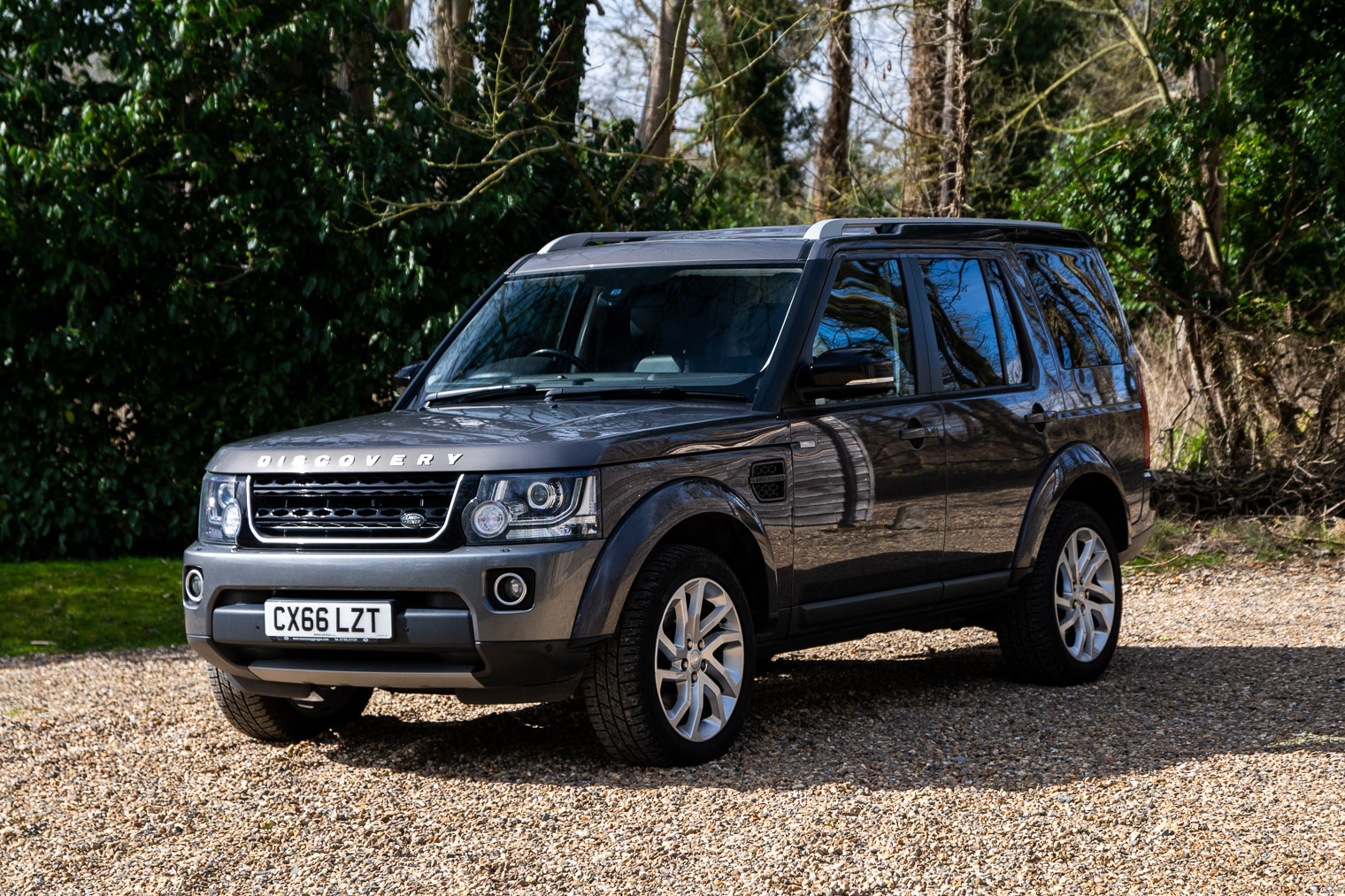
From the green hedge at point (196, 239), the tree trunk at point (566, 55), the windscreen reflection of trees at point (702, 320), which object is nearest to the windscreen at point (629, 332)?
the windscreen reflection of trees at point (702, 320)

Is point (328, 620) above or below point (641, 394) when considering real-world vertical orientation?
below

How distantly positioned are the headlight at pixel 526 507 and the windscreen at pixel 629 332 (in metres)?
0.96

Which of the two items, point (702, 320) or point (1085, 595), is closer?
point (702, 320)

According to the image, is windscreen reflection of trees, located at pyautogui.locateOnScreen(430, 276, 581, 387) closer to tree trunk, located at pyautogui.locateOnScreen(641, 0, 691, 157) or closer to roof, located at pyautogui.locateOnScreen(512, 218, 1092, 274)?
roof, located at pyautogui.locateOnScreen(512, 218, 1092, 274)

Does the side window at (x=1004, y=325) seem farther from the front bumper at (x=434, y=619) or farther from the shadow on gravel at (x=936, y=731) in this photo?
the front bumper at (x=434, y=619)

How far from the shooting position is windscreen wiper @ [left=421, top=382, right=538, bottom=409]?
609 cm

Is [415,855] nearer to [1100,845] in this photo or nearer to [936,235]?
[1100,845]

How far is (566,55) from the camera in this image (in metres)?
13.7

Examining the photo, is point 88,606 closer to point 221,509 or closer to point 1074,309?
point 221,509

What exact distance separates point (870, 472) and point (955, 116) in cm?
935

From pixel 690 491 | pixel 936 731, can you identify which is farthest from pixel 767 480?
pixel 936 731

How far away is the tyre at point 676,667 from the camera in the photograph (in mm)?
5199

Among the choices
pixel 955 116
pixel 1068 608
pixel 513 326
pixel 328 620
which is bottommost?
pixel 1068 608

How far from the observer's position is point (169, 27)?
36.5 ft
